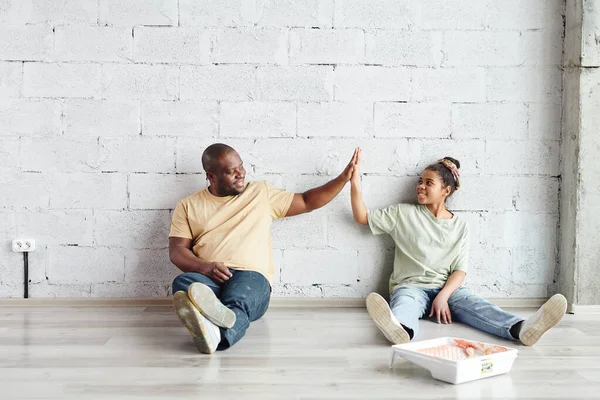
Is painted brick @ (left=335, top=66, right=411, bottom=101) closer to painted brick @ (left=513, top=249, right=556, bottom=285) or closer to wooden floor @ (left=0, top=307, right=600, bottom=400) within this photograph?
painted brick @ (left=513, top=249, right=556, bottom=285)

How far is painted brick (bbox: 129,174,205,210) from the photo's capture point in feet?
12.8

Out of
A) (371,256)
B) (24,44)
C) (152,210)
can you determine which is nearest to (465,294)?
(371,256)

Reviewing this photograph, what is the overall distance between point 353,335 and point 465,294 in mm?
760

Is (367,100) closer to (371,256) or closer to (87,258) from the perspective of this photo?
(371,256)

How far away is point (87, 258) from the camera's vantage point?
3.93 m

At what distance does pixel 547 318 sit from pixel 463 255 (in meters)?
0.89

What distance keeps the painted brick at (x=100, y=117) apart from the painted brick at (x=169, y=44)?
29 cm

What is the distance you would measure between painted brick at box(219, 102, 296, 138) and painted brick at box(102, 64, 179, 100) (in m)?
0.33

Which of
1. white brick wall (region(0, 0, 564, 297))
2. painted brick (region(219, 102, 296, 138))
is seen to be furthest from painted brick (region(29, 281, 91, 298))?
painted brick (region(219, 102, 296, 138))

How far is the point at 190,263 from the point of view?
3570mm

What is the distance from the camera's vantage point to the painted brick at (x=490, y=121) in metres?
3.96

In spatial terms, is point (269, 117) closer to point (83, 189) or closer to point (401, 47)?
point (401, 47)

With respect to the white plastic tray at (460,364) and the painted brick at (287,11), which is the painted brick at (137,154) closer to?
the painted brick at (287,11)

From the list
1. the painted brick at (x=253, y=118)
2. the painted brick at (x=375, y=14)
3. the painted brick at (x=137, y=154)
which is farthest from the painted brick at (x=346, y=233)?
the painted brick at (x=375, y=14)
